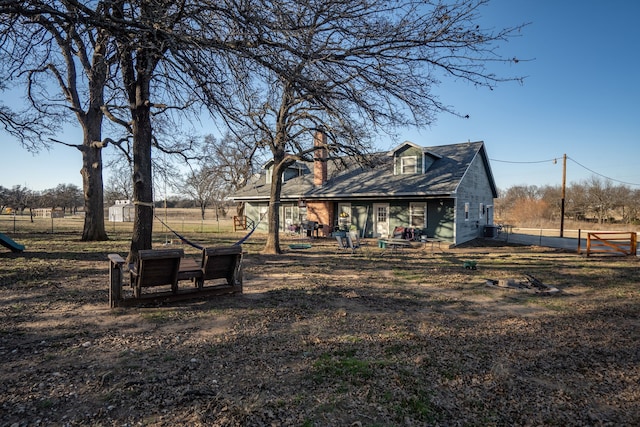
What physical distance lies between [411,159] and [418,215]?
3.37 metres

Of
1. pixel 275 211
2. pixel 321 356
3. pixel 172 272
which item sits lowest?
pixel 321 356

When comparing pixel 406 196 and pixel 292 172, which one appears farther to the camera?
pixel 292 172

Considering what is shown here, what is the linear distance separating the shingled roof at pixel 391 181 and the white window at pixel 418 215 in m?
1.11

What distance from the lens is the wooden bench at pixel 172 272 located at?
5309mm

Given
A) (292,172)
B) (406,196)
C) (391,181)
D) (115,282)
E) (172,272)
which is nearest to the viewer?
(115,282)

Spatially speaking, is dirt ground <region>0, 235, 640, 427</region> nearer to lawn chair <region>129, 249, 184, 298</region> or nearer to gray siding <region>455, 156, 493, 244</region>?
lawn chair <region>129, 249, 184, 298</region>

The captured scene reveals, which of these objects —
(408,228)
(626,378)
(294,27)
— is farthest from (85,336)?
(408,228)

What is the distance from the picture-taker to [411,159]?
19.3 meters

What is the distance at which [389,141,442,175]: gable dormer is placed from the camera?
1881cm

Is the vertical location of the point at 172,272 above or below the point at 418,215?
below

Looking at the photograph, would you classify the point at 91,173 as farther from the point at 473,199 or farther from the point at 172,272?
the point at 473,199

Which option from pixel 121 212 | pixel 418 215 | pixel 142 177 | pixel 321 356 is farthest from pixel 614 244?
pixel 121 212

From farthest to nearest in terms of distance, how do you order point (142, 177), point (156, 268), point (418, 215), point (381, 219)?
point (381, 219) → point (418, 215) → point (142, 177) → point (156, 268)

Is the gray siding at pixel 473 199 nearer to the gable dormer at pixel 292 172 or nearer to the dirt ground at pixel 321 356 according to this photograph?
the dirt ground at pixel 321 356
